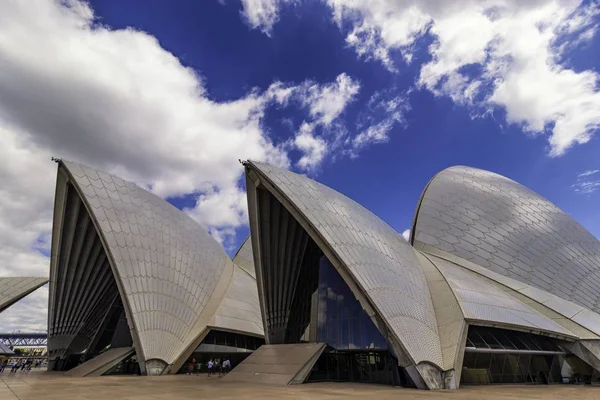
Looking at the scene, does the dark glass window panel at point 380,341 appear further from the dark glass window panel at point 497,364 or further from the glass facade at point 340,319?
the dark glass window panel at point 497,364

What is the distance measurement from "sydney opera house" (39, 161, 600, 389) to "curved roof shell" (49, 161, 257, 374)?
113 millimetres

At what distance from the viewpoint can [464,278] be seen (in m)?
21.0

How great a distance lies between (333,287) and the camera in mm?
21938

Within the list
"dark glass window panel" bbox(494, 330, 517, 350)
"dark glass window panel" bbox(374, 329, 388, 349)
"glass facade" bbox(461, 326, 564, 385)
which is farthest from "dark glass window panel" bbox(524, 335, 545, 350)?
"dark glass window panel" bbox(374, 329, 388, 349)

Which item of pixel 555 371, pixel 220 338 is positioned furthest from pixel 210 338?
pixel 555 371

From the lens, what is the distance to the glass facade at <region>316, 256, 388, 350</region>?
1866 cm

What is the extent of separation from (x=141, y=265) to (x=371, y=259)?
15555mm

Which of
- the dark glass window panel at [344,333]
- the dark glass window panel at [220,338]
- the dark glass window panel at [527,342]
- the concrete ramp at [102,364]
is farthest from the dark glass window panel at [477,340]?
the concrete ramp at [102,364]

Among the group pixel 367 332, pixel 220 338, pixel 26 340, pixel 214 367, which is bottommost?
pixel 26 340

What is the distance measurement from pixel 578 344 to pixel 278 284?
1728 centimetres

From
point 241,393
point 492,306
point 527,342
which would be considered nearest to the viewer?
point 241,393

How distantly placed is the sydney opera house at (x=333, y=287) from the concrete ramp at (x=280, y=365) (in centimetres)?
12

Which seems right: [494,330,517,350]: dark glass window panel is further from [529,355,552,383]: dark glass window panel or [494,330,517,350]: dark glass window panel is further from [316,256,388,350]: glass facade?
[316,256,388,350]: glass facade

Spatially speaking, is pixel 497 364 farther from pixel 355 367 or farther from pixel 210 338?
pixel 210 338
